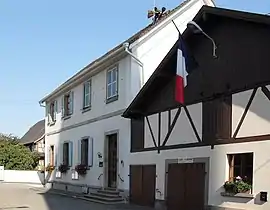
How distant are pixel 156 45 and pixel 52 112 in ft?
44.4

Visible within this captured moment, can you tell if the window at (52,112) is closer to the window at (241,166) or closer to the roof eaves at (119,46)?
the roof eaves at (119,46)

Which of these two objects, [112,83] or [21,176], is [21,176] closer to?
[21,176]

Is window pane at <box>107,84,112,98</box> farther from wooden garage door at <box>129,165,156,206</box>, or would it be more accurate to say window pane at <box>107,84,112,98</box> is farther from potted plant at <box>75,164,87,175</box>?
→ potted plant at <box>75,164,87,175</box>

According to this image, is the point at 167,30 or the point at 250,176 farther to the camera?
the point at 167,30

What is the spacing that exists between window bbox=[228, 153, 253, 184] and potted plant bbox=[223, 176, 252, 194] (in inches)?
5.0

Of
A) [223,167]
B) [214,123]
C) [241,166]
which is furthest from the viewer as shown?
[214,123]

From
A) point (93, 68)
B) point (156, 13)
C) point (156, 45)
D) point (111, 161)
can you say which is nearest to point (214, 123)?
point (156, 45)

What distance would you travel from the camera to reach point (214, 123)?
47.6 feet

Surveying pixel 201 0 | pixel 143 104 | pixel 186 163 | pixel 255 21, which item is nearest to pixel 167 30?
pixel 201 0

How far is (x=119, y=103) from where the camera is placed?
70.3ft

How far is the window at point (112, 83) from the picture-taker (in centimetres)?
2200

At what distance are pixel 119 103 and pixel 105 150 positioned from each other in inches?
110

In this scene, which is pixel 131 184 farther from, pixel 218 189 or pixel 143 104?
pixel 218 189

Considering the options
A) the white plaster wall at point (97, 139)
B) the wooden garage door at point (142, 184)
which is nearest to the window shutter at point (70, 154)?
the white plaster wall at point (97, 139)
